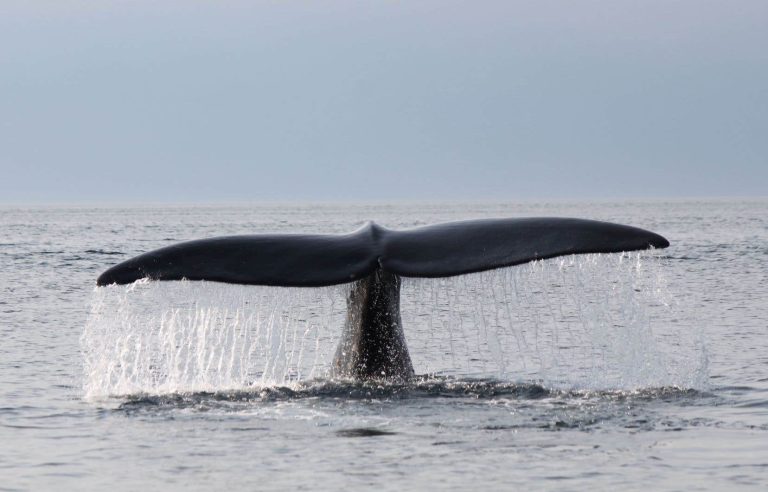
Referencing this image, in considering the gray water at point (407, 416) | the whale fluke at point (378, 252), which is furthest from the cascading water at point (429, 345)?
the whale fluke at point (378, 252)

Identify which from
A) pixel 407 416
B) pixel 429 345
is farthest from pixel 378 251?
pixel 429 345

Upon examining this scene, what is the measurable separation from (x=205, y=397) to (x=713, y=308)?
12.3 meters

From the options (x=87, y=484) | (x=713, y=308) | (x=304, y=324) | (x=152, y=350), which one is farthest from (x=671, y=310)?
(x=87, y=484)

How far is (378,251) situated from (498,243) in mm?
798

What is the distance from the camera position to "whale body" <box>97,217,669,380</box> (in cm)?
798

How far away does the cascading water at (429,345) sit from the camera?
1127 cm

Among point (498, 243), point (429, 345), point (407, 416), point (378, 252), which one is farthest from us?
point (429, 345)

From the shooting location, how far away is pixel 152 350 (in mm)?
16266

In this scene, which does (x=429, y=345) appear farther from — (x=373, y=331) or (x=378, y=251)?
(x=378, y=251)

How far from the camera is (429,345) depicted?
16.0 metres

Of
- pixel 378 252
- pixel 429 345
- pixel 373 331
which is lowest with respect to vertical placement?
pixel 429 345

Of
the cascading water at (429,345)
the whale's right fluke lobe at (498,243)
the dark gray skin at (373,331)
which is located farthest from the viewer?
the cascading water at (429,345)

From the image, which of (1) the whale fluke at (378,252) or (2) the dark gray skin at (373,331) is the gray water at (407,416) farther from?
(1) the whale fluke at (378,252)

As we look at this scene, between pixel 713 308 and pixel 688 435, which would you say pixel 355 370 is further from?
pixel 713 308
